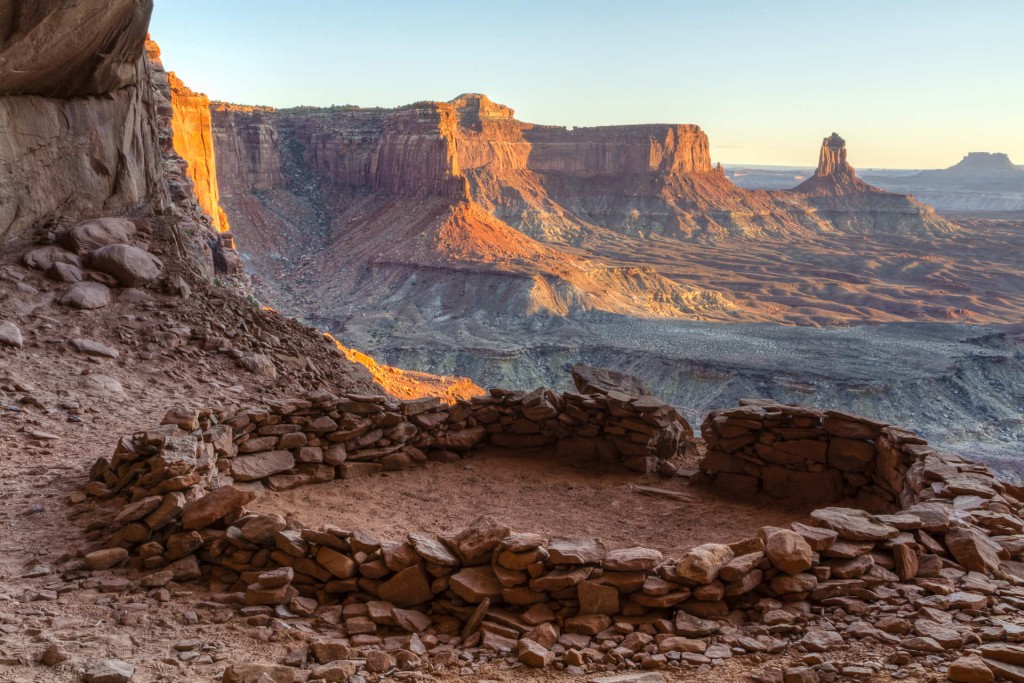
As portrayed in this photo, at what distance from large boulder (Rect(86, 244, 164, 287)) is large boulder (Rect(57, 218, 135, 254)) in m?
0.27

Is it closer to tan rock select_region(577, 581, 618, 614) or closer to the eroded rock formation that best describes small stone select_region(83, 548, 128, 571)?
tan rock select_region(577, 581, 618, 614)

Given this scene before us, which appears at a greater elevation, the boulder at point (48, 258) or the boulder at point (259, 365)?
the boulder at point (48, 258)

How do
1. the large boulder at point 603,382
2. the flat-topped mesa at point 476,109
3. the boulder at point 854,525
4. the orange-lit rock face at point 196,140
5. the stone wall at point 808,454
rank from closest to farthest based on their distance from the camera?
1. the boulder at point 854,525
2. the stone wall at point 808,454
3. the large boulder at point 603,382
4. the orange-lit rock face at point 196,140
5. the flat-topped mesa at point 476,109

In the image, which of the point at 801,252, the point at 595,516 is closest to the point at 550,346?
the point at 595,516

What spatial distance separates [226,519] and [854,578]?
16.7 ft

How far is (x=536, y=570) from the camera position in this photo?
5.77 m

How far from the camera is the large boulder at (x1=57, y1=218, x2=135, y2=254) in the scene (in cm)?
1348

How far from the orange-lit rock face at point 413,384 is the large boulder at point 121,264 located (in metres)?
9.99

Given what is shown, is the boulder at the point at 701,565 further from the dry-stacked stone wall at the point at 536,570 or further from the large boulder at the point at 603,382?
the large boulder at the point at 603,382

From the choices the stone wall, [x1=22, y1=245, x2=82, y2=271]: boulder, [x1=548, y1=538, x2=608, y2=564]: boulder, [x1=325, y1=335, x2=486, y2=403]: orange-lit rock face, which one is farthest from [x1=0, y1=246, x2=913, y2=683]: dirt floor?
[x1=325, y1=335, x2=486, y2=403]: orange-lit rock face

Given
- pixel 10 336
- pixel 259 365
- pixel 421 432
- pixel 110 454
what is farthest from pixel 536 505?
pixel 10 336

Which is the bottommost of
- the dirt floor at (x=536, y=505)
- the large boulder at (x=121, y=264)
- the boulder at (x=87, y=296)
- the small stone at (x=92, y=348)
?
the dirt floor at (x=536, y=505)

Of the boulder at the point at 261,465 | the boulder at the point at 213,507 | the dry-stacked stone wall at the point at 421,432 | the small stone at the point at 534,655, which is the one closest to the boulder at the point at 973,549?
the small stone at the point at 534,655

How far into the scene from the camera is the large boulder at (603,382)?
11.7 metres
